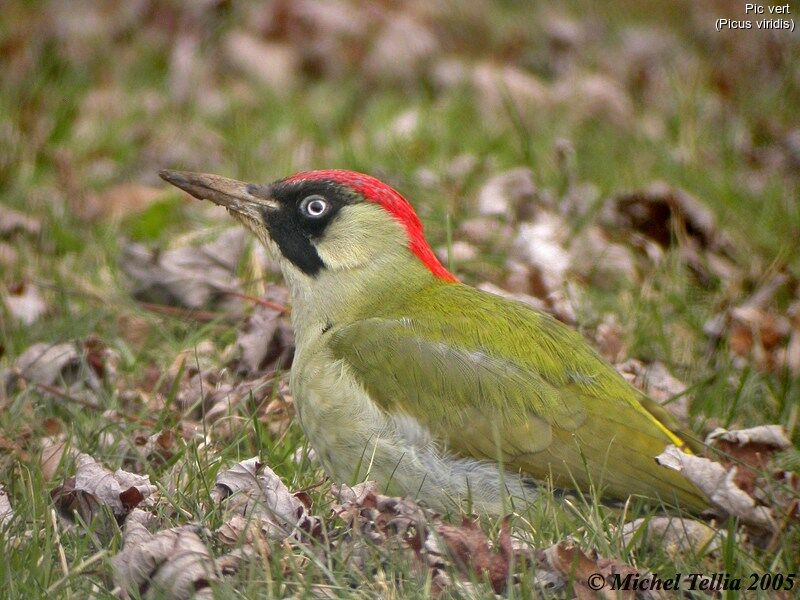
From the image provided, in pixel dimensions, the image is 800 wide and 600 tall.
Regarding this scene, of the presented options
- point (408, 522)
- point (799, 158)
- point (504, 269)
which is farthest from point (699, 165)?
point (408, 522)

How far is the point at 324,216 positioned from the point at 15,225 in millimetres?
1930

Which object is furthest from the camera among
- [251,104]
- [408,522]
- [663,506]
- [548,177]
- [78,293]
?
[251,104]

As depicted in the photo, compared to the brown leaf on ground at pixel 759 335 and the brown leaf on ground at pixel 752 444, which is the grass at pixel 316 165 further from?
the brown leaf on ground at pixel 752 444

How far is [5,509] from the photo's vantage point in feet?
9.84

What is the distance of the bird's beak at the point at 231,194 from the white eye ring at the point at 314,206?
93mm

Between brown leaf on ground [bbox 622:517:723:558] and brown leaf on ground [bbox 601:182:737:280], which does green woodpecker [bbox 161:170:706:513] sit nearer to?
brown leaf on ground [bbox 622:517:723:558]

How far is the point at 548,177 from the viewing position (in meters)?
5.62

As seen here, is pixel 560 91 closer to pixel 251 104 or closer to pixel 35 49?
pixel 251 104

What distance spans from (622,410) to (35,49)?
4.98 meters

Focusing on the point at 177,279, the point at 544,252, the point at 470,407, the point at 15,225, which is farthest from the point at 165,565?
the point at 15,225

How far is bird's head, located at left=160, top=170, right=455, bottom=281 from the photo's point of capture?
3.71 m

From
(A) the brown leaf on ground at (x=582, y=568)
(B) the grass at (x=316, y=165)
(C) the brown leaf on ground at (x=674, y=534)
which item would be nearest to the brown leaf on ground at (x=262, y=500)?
(B) the grass at (x=316, y=165)

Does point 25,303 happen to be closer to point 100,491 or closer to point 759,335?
point 100,491

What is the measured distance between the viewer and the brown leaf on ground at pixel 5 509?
2841 millimetres
